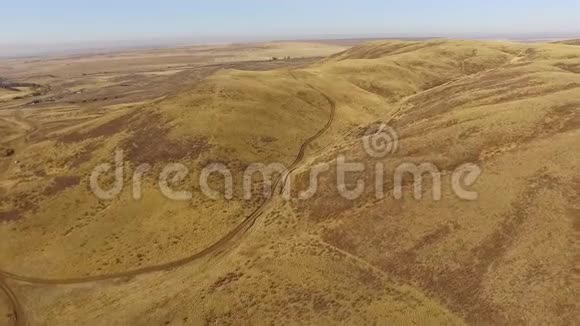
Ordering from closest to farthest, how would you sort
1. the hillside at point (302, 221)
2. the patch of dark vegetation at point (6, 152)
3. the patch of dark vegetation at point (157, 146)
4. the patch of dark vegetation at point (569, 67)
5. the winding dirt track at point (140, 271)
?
the hillside at point (302, 221) → the winding dirt track at point (140, 271) → the patch of dark vegetation at point (157, 146) → the patch of dark vegetation at point (6, 152) → the patch of dark vegetation at point (569, 67)

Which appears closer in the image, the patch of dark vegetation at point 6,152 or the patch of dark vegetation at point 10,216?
the patch of dark vegetation at point 10,216

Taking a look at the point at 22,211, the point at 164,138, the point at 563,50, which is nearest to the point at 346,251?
the point at 164,138

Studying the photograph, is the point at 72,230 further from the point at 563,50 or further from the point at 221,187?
the point at 563,50

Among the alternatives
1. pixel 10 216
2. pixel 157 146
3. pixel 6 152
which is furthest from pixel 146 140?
pixel 6 152

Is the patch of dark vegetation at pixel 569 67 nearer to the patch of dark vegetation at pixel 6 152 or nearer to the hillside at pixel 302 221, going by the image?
the hillside at pixel 302 221

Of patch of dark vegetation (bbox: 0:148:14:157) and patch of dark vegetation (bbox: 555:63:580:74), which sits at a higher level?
patch of dark vegetation (bbox: 555:63:580:74)

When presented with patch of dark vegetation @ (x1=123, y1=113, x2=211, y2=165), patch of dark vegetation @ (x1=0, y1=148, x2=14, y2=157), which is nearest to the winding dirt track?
patch of dark vegetation @ (x1=123, y1=113, x2=211, y2=165)

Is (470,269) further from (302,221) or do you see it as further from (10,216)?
(10,216)

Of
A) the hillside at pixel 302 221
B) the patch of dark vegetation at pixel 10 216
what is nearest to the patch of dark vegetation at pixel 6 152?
the hillside at pixel 302 221

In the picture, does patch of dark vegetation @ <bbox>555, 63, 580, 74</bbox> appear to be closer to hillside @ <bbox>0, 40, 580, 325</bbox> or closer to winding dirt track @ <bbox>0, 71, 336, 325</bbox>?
hillside @ <bbox>0, 40, 580, 325</bbox>
